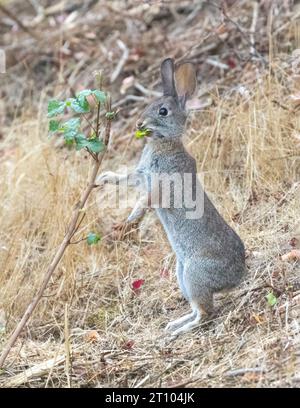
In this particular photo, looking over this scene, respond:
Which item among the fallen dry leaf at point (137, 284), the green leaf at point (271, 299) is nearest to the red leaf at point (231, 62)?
the fallen dry leaf at point (137, 284)

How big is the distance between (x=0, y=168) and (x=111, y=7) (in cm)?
281

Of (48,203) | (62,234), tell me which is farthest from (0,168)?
(62,234)

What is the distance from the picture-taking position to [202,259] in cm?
489

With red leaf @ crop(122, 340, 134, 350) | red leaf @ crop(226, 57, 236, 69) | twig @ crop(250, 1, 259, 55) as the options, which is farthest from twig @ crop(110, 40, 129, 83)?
red leaf @ crop(122, 340, 134, 350)

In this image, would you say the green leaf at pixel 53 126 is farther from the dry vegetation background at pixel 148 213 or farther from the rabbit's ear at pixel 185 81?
the rabbit's ear at pixel 185 81

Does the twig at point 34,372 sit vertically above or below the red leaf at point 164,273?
below

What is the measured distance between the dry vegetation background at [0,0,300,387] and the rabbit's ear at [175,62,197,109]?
3.06ft

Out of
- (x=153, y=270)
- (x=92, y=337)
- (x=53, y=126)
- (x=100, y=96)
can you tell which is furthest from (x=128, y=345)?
(x=100, y=96)

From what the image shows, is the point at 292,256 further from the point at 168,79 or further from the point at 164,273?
the point at 168,79

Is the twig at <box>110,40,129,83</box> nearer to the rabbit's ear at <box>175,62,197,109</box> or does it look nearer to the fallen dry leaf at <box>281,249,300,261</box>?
the rabbit's ear at <box>175,62,197,109</box>

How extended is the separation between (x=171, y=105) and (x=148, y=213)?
1.29 metres

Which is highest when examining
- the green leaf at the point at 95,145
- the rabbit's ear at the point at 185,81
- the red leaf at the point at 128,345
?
the rabbit's ear at the point at 185,81

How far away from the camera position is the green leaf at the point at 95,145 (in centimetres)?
435

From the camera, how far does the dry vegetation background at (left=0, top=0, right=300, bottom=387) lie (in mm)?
4516
